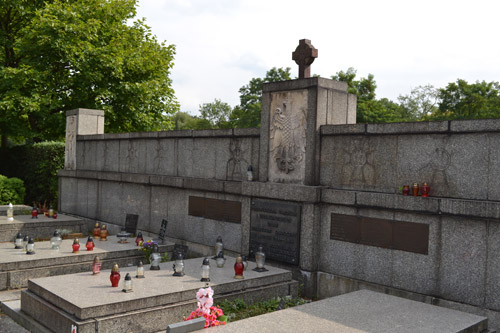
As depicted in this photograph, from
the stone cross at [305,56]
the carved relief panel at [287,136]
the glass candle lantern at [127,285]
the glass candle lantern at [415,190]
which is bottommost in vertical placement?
the glass candle lantern at [127,285]

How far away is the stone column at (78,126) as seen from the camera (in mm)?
18188

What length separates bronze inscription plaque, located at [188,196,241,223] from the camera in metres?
11.4

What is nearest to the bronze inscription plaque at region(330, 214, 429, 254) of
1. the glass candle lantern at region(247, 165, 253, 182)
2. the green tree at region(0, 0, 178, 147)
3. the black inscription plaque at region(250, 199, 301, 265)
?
the black inscription plaque at region(250, 199, 301, 265)

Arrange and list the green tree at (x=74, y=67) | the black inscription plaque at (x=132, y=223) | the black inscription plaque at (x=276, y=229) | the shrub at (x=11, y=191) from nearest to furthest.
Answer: the black inscription plaque at (x=276, y=229) < the black inscription plaque at (x=132, y=223) < the shrub at (x=11, y=191) < the green tree at (x=74, y=67)

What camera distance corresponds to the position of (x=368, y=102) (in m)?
49.7

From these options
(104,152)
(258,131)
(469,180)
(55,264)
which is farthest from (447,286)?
(104,152)

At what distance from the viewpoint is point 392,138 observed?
336 inches

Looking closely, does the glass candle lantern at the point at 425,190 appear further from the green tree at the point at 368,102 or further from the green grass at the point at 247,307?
the green tree at the point at 368,102

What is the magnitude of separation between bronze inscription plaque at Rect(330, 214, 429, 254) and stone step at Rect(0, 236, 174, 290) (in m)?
5.12

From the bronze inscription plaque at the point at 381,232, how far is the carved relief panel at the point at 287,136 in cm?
134

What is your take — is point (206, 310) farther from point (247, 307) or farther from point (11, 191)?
point (11, 191)

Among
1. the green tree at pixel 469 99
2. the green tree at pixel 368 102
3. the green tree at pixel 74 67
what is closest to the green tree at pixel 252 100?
the green tree at pixel 368 102

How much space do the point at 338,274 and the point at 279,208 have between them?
1910mm

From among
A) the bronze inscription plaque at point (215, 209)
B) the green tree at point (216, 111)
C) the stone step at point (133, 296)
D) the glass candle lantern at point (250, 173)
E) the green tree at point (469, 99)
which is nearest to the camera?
the stone step at point (133, 296)
